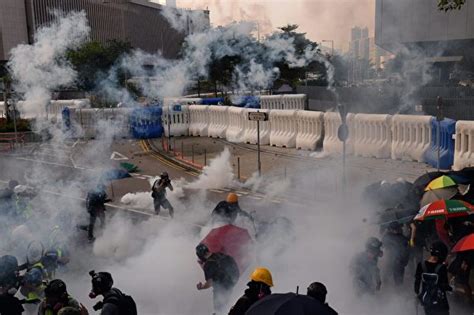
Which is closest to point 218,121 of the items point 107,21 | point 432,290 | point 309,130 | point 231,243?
point 309,130

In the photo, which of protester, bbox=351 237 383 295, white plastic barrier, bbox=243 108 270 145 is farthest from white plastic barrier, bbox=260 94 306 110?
protester, bbox=351 237 383 295

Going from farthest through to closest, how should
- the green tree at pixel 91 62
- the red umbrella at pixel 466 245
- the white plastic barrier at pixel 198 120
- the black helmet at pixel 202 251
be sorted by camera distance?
the green tree at pixel 91 62 < the white plastic barrier at pixel 198 120 < the black helmet at pixel 202 251 < the red umbrella at pixel 466 245

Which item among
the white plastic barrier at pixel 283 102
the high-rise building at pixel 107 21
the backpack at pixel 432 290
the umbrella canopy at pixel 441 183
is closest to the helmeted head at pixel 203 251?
the backpack at pixel 432 290

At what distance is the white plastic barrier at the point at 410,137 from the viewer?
17391mm

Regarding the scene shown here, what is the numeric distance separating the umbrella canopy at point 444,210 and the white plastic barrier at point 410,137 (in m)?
9.57

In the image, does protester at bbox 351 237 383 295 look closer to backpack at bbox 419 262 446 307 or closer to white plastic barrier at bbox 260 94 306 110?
backpack at bbox 419 262 446 307

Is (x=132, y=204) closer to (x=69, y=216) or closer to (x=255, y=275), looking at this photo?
(x=69, y=216)

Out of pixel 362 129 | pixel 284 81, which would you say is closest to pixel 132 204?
pixel 362 129

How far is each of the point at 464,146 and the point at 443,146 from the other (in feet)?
3.15

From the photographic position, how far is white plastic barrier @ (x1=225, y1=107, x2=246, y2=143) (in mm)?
25114

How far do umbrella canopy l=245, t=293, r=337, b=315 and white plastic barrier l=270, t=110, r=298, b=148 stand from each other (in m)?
17.9

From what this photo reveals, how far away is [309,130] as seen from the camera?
21.7m

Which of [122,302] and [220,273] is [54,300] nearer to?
[122,302]

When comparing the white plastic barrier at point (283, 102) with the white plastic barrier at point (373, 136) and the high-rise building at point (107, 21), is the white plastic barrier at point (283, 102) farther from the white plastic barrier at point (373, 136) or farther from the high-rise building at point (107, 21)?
the white plastic barrier at point (373, 136)
